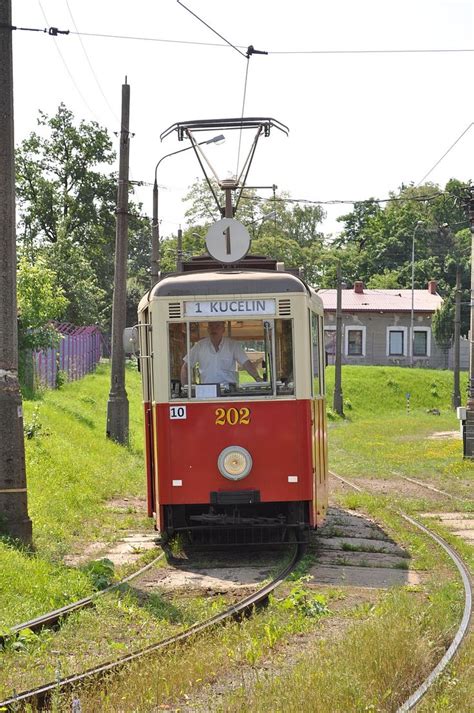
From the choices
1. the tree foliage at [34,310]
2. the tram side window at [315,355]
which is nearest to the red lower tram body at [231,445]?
the tram side window at [315,355]

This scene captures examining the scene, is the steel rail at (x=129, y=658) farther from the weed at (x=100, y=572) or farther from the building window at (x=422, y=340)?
the building window at (x=422, y=340)

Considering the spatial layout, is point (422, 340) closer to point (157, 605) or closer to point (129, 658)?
point (157, 605)

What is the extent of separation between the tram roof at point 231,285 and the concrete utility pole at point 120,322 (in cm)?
1089

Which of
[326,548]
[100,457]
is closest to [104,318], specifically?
[100,457]

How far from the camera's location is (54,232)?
5950 centimetres

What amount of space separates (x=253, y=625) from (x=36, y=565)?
2713 mm

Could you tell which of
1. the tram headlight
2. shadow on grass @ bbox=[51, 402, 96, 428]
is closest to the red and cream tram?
the tram headlight

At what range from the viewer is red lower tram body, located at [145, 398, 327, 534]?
10867 mm

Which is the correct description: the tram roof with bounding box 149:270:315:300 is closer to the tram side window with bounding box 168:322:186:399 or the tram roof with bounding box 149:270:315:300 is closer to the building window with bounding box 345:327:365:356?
the tram side window with bounding box 168:322:186:399

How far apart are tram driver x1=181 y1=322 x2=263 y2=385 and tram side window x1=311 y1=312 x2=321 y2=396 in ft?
2.34

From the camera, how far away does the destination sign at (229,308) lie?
10.9 meters

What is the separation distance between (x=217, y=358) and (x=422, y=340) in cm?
5670

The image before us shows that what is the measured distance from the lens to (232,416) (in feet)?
35.8

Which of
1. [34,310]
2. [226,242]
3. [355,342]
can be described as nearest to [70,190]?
[355,342]
